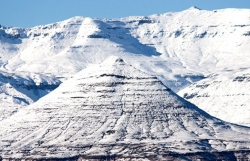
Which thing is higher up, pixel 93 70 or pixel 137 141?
pixel 93 70

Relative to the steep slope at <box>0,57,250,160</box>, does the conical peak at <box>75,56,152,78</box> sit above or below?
above

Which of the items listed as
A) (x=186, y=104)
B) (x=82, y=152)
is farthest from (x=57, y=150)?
(x=186, y=104)

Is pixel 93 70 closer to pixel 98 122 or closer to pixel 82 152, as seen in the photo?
pixel 98 122

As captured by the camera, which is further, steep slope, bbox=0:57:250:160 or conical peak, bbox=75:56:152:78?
conical peak, bbox=75:56:152:78

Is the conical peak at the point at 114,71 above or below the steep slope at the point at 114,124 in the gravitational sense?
above

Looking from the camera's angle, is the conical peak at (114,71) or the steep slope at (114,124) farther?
the conical peak at (114,71)

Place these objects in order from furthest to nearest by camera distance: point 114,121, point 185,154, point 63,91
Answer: point 63,91 < point 114,121 < point 185,154

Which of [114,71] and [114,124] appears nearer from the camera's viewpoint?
[114,124]

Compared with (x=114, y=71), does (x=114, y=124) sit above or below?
below
